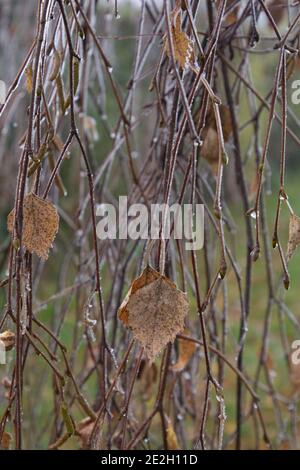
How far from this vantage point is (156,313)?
1.67ft

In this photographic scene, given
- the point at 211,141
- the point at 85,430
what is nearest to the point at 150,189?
the point at 211,141

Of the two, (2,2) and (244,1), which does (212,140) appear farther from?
(2,2)

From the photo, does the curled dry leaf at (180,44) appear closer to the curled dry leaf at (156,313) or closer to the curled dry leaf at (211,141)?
the curled dry leaf at (156,313)

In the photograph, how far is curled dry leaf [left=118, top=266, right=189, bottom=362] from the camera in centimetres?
51

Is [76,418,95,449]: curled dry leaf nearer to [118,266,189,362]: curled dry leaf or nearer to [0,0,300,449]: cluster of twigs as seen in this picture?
[0,0,300,449]: cluster of twigs

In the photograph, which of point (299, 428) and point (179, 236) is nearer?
point (179, 236)

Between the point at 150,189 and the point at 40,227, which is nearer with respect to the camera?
the point at 40,227

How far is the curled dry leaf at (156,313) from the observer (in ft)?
1.67

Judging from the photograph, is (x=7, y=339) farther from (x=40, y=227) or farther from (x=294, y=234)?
(x=294, y=234)

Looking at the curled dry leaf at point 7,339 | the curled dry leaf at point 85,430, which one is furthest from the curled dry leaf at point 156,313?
the curled dry leaf at point 85,430
